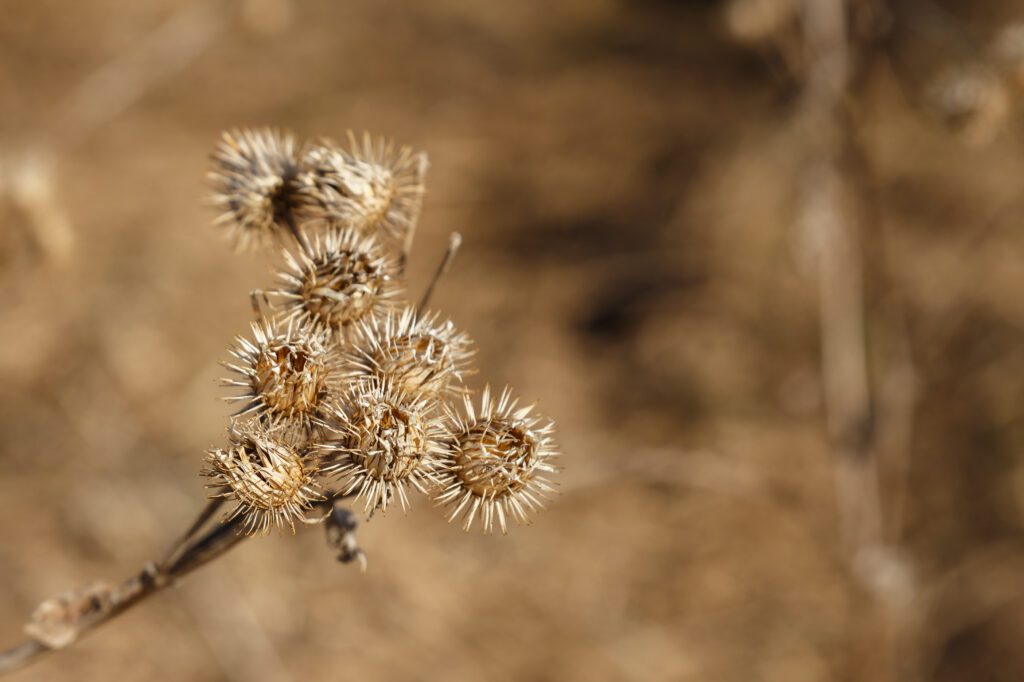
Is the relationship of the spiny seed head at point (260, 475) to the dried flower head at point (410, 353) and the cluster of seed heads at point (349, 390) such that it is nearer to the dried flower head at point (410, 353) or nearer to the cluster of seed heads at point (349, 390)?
the cluster of seed heads at point (349, 390)

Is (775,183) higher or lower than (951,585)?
higher

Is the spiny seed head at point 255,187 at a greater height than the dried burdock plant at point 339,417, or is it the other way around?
the spiny seed head at point 255,187

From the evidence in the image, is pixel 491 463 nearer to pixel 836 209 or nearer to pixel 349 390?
pixel 349 390

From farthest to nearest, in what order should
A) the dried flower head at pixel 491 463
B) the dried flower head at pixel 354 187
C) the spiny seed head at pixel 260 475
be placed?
the dried flower head at pixel 354 187, the dried flower head at pixel 491 463, the spiny seed head at pixel 260 475

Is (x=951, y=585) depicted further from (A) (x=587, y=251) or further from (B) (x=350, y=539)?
(B) (x=350, y=539)

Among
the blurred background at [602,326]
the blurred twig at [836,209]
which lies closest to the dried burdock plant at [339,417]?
the blurred background at [602,326]

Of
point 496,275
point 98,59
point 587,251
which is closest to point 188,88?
point 98,59

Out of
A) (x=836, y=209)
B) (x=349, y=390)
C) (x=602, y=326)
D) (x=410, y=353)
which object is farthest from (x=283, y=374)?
(x=602, y=326)
